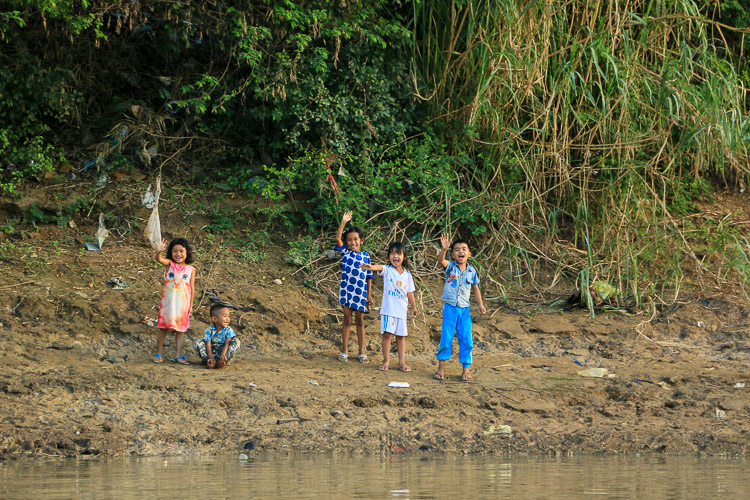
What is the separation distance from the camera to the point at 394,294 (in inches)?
267

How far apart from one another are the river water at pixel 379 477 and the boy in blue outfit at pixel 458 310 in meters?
1.39

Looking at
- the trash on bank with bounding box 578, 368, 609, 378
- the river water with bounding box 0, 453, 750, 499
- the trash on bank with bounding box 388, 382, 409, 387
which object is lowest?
the river water with bounding box 0, 453, 750, 499

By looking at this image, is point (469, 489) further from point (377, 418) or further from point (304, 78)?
point (304, 78)

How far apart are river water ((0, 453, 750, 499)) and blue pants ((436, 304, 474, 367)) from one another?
1.38m

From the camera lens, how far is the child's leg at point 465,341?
6.50m

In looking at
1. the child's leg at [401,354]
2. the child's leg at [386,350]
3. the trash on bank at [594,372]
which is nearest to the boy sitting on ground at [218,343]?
the child's leg at [386,350]

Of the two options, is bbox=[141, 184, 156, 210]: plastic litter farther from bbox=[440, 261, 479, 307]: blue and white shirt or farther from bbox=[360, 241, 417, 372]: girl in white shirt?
bbox=[440, 261, 479, 307]: blue and white shirt

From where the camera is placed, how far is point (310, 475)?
4.41m

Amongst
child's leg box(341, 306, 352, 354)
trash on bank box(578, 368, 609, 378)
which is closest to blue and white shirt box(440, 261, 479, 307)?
child's leg box(341, 306, 352, 354)

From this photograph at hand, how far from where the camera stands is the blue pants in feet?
21.4

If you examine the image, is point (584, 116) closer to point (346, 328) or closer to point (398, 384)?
point (346, 328)

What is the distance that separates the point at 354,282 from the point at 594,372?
6.99 ft

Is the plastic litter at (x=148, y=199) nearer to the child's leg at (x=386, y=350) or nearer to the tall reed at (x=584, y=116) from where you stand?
the tall reed at (x=584, y=116)

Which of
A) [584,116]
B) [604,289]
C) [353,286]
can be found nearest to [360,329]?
[353,286]
